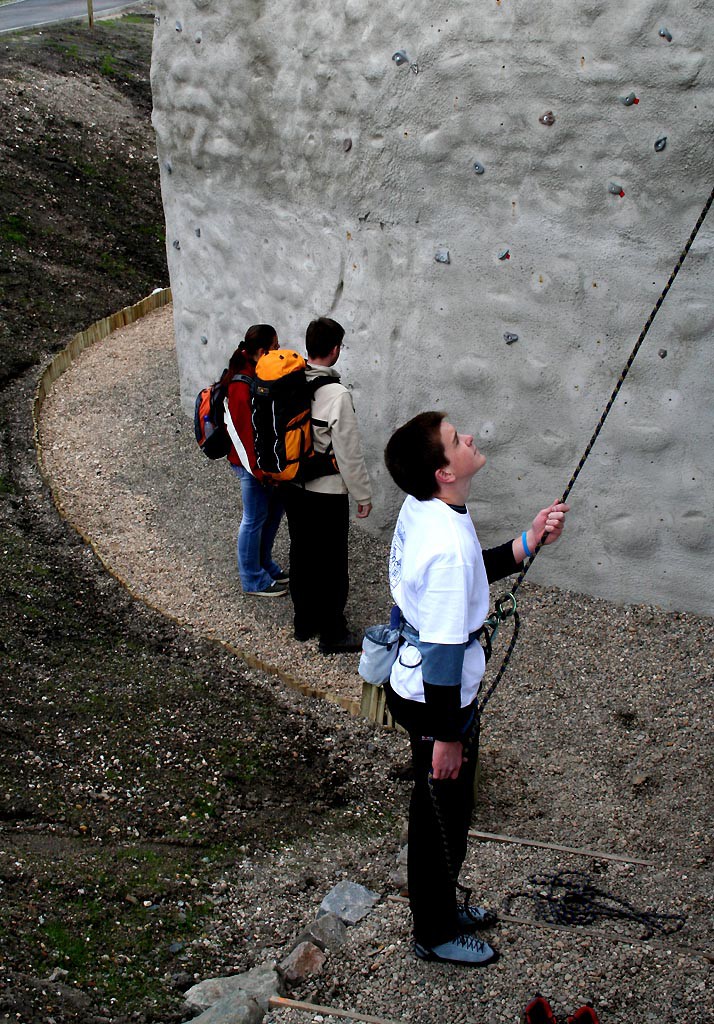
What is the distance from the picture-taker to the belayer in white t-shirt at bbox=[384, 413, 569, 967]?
3.03 metres

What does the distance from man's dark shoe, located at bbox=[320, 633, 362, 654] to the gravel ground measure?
7 cm

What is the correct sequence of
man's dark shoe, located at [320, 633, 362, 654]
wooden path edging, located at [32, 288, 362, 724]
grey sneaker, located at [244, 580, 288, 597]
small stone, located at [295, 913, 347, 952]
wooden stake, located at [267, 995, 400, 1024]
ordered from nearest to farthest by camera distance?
1. wooden stake, located at [267, 995, 400, 1024]
2. small stone, located at [295, 913, 347, 952]
3. wooden path edging, located at [32, 288, 362, 724]
4. man's dark shoe, located at [320, 633, 362, 654]
5. grey sneaker, located at [244, 580, 288, 597]

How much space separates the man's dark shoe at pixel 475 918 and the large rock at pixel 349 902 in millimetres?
364

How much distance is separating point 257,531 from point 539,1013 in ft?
11.2

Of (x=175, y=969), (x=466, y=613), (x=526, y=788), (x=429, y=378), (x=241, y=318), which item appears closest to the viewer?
(x=466, y=613)

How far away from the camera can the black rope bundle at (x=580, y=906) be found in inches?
147

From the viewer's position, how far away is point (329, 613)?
5742 mm

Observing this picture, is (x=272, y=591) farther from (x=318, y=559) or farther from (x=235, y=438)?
(x=235, y=438)

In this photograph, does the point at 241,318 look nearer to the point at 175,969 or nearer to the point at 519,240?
the point at 519,240

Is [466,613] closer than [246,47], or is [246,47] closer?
[466,613]

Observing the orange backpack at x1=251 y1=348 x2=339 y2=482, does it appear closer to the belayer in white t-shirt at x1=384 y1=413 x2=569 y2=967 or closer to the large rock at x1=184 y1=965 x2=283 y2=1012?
the belayer in white t-shirt at x1=384 y1=413 x2=569 y2=967

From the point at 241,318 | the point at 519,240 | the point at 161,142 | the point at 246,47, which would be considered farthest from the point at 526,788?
the point at 161,142

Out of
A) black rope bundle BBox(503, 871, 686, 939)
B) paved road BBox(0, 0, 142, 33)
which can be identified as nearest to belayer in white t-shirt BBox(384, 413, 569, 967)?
black rope bundle BBox(503, 871, 686, 939)

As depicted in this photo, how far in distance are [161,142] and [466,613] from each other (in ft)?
17.7
